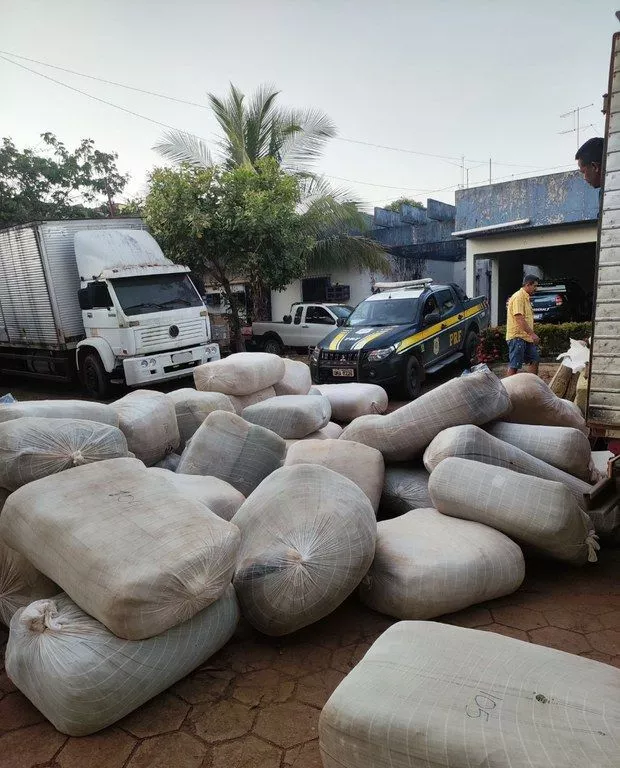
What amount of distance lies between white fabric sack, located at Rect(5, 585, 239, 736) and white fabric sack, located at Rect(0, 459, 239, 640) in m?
0.06

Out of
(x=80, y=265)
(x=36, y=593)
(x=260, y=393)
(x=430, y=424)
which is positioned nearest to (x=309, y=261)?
(x=80, y=265)

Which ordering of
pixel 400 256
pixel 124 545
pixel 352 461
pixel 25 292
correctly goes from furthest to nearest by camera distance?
1. pixel 400 256
2. pixel 25 292
3. pixel 352 461
4. pixel 124 545

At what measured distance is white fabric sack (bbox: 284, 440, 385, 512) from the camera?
9.83ft

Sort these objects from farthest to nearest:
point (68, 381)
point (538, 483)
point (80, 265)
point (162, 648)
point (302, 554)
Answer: point (68, 381) < point (80, 265) < point (538, 483) < point (302, 554) < point (162, 648)

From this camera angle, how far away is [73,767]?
5.68 feet

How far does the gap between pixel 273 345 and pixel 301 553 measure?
11153mm

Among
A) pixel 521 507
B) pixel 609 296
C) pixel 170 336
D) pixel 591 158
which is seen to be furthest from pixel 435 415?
pixel 170 336

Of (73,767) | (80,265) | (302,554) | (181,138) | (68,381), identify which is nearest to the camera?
(73,767)

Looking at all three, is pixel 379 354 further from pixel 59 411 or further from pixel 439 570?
pixel 439 570

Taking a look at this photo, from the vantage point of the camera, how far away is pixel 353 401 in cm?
521

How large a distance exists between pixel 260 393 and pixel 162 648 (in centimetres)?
324

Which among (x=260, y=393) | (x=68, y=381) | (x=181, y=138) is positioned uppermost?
(x=181, y=138)

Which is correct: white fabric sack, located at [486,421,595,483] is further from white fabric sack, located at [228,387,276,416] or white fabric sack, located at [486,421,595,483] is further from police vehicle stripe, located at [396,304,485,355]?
police vehicle stripe, located at [396,304,485,355]

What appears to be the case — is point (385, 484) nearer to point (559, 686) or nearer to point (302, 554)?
point (302, 554)
